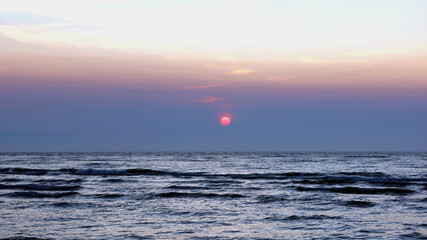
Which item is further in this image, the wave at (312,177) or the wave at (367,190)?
the wave at (312,177)

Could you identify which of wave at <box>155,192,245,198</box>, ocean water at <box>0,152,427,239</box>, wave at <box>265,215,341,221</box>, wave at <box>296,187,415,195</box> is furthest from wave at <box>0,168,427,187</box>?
wave at <box>265,215,341,221</box>

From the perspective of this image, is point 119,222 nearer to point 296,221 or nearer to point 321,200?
point 296,221

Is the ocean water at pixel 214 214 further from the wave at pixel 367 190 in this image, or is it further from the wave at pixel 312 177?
the wave at pixel 312 177

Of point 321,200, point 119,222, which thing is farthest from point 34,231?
point 321,200

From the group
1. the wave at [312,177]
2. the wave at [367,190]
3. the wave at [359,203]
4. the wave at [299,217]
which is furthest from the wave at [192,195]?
the wave at [312,177]

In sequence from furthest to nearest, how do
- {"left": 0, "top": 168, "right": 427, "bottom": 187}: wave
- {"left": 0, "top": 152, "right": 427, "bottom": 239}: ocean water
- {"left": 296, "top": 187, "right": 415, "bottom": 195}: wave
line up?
{"left": 0, "top": 168, "right": 427, "bottom": 187}: wave
{"left": 296, "top": 187, "right": 415, "bottom": 195}: wave
{"left": 0, "top": 152, "right": 427, "bottom": 239}: ocean water

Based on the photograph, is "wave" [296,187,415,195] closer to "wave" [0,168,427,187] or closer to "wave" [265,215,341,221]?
"wave" [0,168,427,187]

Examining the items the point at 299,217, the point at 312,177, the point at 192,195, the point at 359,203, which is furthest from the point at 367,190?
the point at 299,217

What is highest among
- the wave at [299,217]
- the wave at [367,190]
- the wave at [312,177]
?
the wave at [299,217]

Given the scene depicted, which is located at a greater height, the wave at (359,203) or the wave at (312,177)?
the wave at (359,203)

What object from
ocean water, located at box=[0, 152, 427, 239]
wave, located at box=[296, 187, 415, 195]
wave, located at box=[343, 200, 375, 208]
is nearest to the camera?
ocean water, located at box=[0, 152, 427, 239]

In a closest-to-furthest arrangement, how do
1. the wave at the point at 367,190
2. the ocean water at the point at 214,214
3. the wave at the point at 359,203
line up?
the ocean water at the point at 214,214
the wave at the point at 359,203
the wave at the point at 367,190

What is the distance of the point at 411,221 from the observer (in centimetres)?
1730

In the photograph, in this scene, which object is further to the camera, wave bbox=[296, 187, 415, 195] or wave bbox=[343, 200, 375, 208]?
wave bbox=[296, 187, 415, 195]
